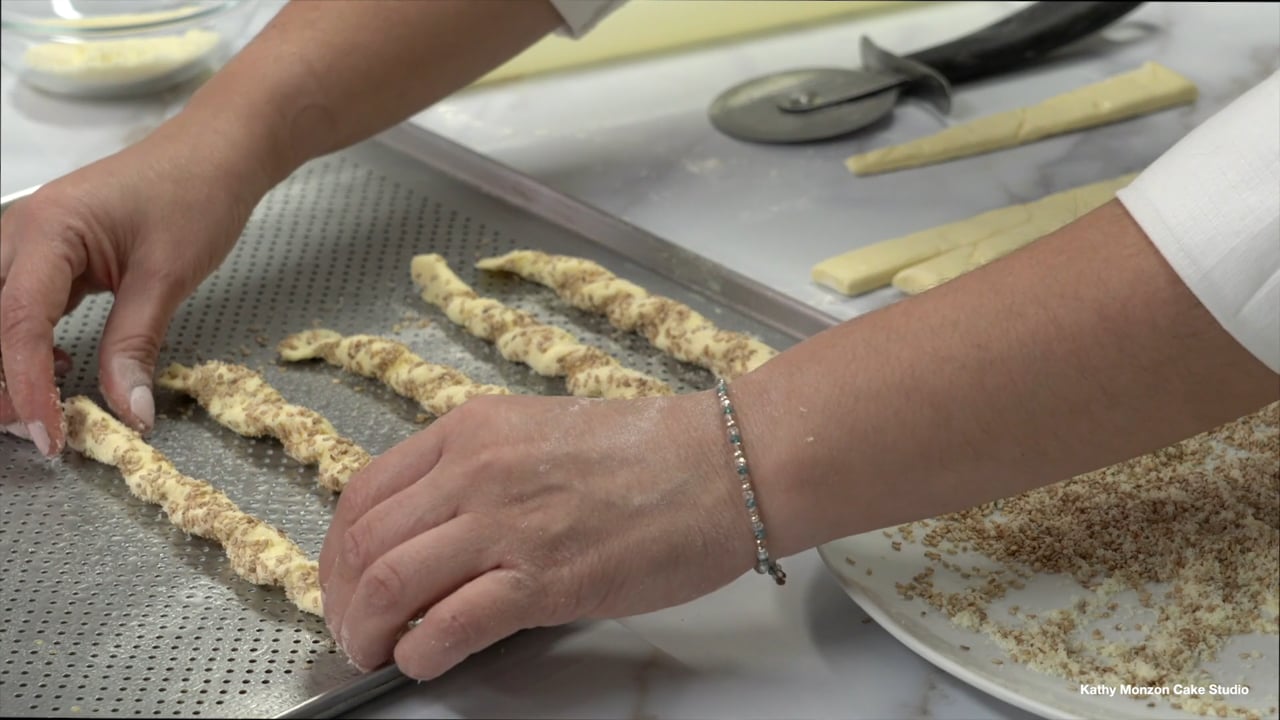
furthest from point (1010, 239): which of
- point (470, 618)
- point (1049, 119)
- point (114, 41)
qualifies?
point (114, 41)

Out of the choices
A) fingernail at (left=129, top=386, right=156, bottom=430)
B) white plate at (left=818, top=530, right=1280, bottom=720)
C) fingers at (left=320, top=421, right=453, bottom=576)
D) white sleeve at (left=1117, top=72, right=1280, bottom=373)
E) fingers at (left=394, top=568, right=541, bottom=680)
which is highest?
white sleeve at (left=1117, top=72, right=1280, bottom=373)

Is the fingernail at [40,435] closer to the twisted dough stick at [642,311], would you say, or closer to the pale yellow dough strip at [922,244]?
the twisted dough stick at [642,311]

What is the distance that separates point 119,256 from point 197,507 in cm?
36

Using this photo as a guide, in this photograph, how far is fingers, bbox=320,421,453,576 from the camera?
996 millimetres

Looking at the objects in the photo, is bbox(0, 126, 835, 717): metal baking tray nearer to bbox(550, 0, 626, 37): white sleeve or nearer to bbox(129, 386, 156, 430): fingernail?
bbox(129, 386, 156, 430): fingernail

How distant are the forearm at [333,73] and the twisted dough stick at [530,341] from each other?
0.63 feet

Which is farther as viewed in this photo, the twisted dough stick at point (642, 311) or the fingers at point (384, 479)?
the twisted dough stick at point (642, 311)

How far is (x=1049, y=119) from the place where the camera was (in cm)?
186

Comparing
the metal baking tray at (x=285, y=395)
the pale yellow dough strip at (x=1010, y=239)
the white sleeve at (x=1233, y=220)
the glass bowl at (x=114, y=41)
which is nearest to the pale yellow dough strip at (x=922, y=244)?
the pale yellow dough strip at (x=1010, y=239)

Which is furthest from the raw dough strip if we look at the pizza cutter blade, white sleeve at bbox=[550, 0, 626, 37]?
the pizza cutter blade

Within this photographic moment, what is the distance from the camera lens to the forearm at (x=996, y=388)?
91 centimetres

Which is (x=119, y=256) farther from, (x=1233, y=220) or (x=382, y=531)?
(x=1233, y=220)

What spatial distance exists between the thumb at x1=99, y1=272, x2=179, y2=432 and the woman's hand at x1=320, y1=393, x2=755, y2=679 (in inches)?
17.7

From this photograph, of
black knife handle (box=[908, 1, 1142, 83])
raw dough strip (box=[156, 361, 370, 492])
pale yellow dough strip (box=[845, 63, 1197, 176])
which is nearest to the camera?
raw dough strip (box=[156, 361, 370, 492])
